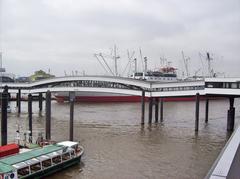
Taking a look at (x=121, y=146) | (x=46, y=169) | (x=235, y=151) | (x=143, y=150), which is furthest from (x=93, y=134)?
(x=235, y=151)

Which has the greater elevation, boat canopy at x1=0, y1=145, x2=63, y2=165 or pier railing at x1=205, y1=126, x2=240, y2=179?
pier railing at x1=205, y1=126, x2=240, y2=179

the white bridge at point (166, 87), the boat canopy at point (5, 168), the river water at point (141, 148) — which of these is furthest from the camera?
the white bridge at point (166, 87)

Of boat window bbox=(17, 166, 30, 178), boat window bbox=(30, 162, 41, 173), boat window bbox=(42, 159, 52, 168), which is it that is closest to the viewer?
boat window bbox=(17, 166, 30, 178)

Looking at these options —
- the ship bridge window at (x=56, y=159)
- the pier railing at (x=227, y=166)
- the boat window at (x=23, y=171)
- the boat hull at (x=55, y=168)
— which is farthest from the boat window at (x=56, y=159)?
the pier railing at (x=227, y=166)

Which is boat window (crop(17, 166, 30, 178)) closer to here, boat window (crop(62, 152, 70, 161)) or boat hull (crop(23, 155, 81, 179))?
boat hull (crop(23, 155, 81, 179))

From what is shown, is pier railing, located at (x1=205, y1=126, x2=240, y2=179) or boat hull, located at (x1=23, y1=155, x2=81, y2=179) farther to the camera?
boat hull, located at (x1=23, y1=155, x2=81, y2=179)

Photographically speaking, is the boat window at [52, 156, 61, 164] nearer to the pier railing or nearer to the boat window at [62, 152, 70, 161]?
the boat window at [62, 152, 70, 161]

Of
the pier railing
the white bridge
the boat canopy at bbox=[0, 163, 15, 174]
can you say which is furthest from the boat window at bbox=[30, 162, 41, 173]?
the white bridge

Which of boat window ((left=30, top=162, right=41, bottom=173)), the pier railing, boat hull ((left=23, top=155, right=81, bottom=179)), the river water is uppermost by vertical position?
the pier railing

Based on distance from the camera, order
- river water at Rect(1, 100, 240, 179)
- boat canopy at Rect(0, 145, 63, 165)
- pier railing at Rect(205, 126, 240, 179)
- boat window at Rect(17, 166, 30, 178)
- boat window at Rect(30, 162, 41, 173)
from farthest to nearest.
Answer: river water at Rect(1, 100, 240, 179) → boat window at Rect(30, 162, 41, 173) → boat canopy at Rect(0, 145, 63, 165) → boat window at Rect(17, 166, 30, 178) → pier railing at Rect(205, 126, 240, 179)

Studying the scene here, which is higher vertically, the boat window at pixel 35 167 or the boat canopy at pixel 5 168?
the boat canopy at pixel 5 168

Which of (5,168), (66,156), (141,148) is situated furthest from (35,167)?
(141,148)

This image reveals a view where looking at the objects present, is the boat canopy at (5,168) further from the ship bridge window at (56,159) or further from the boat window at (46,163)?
the ship bridge window at (56,159)

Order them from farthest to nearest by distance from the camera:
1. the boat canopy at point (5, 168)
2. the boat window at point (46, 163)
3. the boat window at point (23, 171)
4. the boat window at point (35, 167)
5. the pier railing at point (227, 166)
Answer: the boat window at point (46, 163) < the boat window at point (35, 167) < the boat window at point (23, 171) < the boat canopy at point (5, 168) < the pier railing at point (227, 166)
